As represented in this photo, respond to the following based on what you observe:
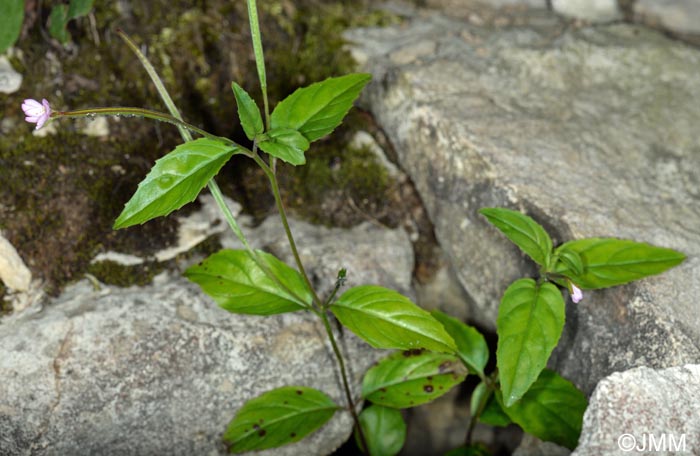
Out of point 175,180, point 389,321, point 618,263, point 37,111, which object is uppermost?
point 37,111

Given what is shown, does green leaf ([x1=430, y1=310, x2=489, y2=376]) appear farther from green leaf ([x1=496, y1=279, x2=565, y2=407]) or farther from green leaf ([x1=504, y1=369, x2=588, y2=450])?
green leaf ([x1=496, y1=279, x2=565, y2=407])

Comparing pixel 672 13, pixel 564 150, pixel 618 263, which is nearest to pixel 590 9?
pixel 672 13

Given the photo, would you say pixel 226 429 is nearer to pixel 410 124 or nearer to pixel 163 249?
pixel 163 249

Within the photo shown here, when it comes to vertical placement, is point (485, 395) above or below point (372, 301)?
below

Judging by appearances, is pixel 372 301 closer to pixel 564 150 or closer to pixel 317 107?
pixel 317 107

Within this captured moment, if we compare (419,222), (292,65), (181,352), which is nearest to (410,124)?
(419,222)

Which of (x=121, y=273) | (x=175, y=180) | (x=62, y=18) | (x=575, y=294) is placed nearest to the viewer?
(x=175, y=180)
